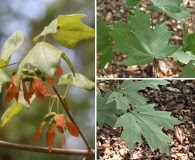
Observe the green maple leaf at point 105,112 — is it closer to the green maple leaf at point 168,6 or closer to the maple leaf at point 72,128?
the maple leaf at point 72,128

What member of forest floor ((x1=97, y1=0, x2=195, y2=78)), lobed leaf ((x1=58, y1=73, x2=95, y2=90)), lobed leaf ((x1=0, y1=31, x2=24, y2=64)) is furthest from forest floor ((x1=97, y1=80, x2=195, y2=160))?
forest floor ((x1=97, y1=0, x2=195, y2=78))

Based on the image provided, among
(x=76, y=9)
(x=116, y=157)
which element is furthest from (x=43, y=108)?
(x=116, y=157)

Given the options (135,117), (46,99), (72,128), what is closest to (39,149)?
(72,128)

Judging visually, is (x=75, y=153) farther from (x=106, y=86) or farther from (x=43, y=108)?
(x=43, y=108)

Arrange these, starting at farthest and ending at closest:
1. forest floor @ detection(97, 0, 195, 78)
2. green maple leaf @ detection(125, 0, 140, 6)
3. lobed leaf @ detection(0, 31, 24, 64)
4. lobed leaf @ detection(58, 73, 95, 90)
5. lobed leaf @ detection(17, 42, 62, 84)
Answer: forest floor @ detection(97, 0, 195, 78) < green maple leaf @ detection(125, 0, 140, 6) < lobed leaf @ detection(58, 73, 95, 90) < lobed leaf @ detection(0, 31, 24, 64) < lobed leaf @ detection(17, 42, 62, 84)

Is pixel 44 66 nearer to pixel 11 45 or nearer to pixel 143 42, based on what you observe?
pixel 11 45

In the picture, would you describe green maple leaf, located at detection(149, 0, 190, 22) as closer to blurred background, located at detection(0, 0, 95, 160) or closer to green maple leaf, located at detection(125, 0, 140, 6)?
green maple leaf, located at detection(125, 0, 140, 6)
